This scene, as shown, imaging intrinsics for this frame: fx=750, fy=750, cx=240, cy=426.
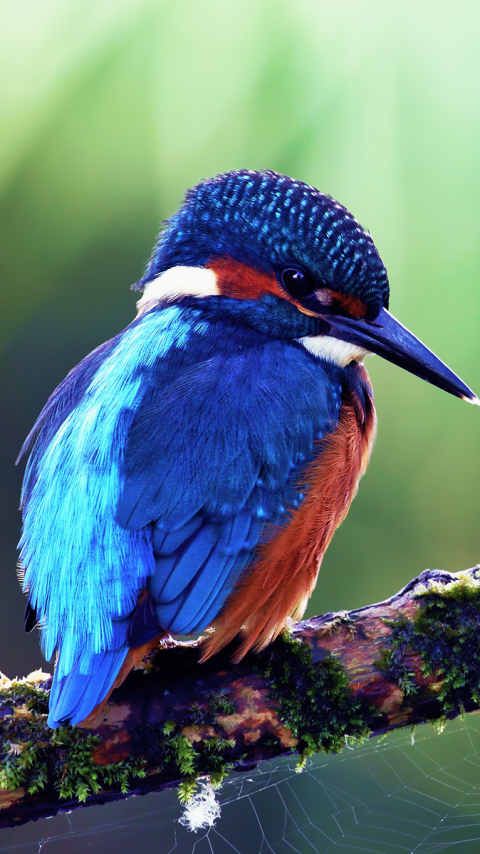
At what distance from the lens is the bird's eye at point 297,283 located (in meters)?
1.54

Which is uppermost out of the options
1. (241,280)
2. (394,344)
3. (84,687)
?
(241,280)

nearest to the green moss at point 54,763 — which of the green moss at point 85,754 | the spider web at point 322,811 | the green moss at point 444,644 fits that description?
the green moss at point 85,754

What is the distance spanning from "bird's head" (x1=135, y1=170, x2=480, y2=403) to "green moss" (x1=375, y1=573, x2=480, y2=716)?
1.40 feet

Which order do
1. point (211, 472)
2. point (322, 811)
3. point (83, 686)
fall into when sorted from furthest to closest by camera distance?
point (322, 811) → point (211, 472) → point (83, 686)

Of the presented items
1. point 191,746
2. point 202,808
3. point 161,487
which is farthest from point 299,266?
point 202,808

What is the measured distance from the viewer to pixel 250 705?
55.6 inches

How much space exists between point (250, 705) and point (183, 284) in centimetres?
87

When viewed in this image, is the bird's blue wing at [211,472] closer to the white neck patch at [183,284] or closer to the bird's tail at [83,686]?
the bird's tail at [83,686]

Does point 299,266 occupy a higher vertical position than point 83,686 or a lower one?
higher

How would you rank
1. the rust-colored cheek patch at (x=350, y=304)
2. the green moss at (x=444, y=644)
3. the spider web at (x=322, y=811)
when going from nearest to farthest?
the green moss at (x=444, y=644) < the rust-colored cheek patch at (x=350, y=304) < the spider web at (x=322, y=811)

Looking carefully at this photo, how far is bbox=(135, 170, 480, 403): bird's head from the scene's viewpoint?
1524mm

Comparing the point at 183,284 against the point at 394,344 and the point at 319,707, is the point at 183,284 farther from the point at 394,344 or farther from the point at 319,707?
the point at 319,707

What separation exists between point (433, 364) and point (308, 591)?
0.56m

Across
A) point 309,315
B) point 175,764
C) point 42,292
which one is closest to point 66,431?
point 309,315
